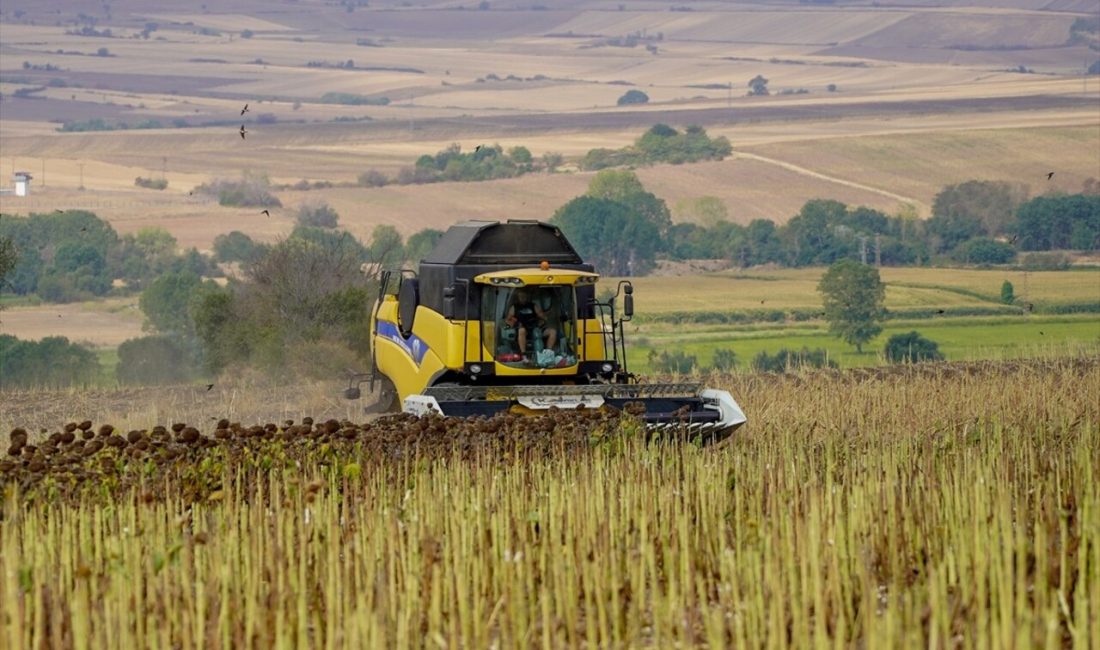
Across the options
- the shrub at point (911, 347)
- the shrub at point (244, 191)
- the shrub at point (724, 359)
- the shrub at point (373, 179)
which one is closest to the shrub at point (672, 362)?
the shrub at point (724, 359)

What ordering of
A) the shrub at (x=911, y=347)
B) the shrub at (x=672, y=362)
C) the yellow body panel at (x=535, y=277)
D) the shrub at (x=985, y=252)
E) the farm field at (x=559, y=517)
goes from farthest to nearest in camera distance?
the shrub at (x=985, y=252), the shrub at (x=911, y=347), the shrub at (x=672, y=362), the yellow body panel at (x=535, y=277), the farm field at (x=559, y=517)

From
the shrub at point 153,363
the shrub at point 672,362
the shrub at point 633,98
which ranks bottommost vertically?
the shrub at point 672,362

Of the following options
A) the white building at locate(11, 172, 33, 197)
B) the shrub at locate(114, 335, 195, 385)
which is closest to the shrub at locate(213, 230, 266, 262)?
the white building at locate(11, 172, 33, 197)

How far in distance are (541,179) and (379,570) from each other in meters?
105

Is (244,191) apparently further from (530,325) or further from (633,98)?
(530,325)

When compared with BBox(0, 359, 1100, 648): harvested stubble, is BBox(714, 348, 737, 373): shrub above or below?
below

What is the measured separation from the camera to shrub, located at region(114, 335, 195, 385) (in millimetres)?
46312

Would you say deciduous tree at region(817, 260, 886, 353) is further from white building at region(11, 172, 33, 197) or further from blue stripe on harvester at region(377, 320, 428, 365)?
white building at region(11, 172, 33, 197)

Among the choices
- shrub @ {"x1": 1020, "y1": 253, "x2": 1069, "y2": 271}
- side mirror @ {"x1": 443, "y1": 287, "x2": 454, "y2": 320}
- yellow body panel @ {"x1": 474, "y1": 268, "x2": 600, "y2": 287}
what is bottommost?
shrub @ {"x1": 1020, "y1": 253, "x2": 1069, "y2": 271}

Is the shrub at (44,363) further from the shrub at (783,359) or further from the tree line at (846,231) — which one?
the tree line at (846,231)

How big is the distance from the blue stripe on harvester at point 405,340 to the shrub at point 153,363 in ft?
78.7

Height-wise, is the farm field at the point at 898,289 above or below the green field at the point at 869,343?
above

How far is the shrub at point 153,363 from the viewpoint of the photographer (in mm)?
46312

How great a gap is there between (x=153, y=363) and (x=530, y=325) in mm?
29664
